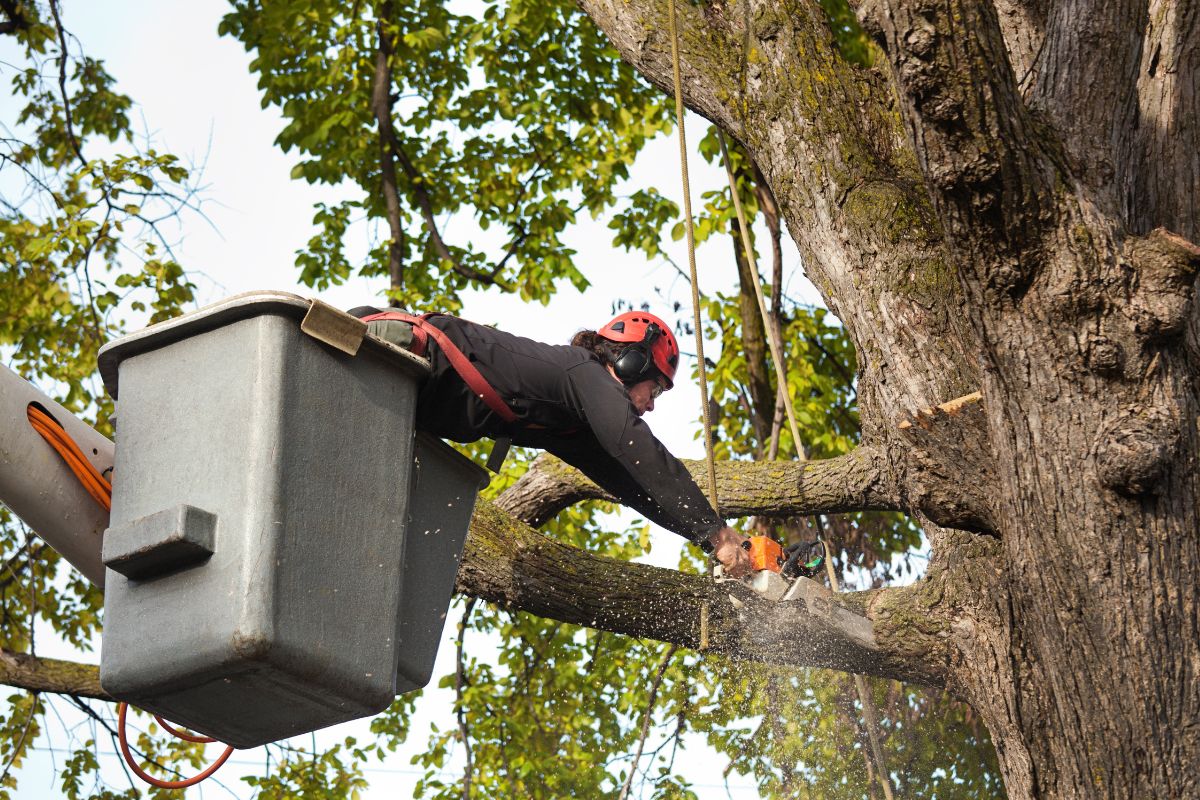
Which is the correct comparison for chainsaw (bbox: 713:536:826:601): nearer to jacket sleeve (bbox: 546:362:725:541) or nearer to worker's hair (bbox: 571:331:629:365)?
jacket sleeve (bbox: 546:362:725:541)

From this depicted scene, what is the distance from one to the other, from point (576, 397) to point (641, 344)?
0.38 meters

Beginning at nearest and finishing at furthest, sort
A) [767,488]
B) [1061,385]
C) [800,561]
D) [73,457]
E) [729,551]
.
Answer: [1061,385], [73,457], [729,551], [800,561], [767,488]

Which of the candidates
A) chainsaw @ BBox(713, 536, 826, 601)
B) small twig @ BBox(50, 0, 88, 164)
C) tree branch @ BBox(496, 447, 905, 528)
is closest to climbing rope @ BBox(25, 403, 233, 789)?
chainsaw @ BBox(713, 536, 826, 601)

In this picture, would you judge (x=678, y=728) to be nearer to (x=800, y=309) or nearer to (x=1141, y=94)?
(x=800, y=309)

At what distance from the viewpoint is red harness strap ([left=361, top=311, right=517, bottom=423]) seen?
363 cm

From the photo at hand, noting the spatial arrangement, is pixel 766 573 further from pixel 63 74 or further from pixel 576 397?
pixel 63 74

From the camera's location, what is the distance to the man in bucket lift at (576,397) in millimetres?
3648

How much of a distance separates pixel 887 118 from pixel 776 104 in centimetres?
30

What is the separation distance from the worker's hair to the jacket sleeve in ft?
0.75

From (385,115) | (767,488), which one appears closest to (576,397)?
(767,488)

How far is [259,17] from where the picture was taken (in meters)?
9.69

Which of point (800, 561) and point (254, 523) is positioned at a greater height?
point (800, 561)

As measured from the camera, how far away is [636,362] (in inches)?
161

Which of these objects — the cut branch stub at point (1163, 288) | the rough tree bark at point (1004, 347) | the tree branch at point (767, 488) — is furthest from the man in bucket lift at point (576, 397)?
the cut branch stub at point (1163, 288)
